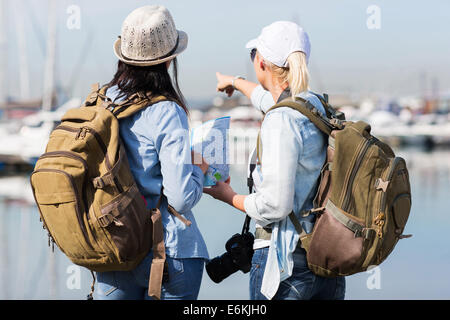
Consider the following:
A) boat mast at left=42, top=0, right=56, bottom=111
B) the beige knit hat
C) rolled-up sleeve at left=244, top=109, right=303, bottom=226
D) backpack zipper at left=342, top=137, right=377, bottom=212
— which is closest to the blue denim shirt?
the beige knit hat

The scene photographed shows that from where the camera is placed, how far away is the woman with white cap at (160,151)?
2.15 m

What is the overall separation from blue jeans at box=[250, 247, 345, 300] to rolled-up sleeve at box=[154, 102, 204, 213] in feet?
1.08

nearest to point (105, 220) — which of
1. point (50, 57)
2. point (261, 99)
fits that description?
point (261, 99)

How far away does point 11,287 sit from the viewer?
525 cm

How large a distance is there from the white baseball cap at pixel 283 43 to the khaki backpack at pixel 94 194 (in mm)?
445

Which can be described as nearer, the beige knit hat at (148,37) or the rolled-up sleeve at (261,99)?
the beige knit hat at (148,37)

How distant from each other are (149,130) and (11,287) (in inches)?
144

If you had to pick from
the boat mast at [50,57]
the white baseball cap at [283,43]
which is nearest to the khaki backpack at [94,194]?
the white baseball cap at [283,43]

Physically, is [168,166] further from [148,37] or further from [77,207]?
[148,37]

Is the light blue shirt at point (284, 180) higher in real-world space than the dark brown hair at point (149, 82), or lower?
lower

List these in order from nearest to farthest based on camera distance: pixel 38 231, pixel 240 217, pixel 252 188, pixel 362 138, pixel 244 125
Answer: pixel 362 138 → pixel 252 188 → pixel 38 231 → pixel 240 217 → pixel 244 125

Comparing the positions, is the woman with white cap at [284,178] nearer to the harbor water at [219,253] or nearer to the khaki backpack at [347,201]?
the khaki backpack at [347,201]

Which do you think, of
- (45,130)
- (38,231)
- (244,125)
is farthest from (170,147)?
(244,125)
